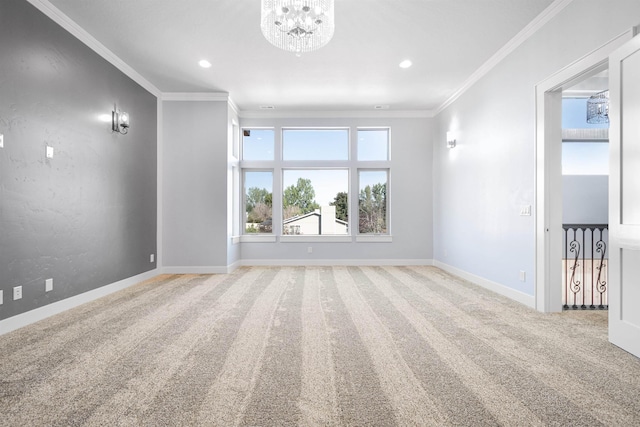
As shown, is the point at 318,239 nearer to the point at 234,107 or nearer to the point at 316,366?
the point at 234,107

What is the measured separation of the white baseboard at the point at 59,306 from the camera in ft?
8.70

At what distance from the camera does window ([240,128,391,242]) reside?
6.22m

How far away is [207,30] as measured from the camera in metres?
3.43

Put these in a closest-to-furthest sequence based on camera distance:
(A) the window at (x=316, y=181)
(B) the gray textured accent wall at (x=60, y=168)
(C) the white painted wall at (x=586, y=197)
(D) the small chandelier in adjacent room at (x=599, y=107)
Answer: (B) the gray textured accent wall at (x=60, y=168) < (D) the small chandelier in adjacent room at (x=599, y=107) < (A) the window at (x=316, y=181) < (C) the white painted wall at (x=586, y=197)

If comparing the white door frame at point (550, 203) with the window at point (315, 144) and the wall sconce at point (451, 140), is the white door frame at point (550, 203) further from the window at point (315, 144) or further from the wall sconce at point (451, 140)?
the window at point (315, 144)

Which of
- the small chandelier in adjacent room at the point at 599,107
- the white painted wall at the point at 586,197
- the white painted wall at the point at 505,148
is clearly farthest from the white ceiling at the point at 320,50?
the white painted wall at the point at 586,197

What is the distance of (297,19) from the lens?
8.67 feet

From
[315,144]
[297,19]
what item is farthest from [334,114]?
[297,19]

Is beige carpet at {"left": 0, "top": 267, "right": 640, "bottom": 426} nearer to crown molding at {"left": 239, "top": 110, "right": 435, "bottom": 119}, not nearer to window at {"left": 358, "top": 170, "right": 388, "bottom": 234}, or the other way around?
window at {"left": 358, "top": 170, "right": 388, "bottom": 234}

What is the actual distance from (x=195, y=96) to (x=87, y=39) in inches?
70.8

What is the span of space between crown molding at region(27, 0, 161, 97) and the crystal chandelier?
2179 mm

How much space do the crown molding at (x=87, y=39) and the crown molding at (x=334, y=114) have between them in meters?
1.88

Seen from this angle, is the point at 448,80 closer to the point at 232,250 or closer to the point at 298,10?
the point at 298,10

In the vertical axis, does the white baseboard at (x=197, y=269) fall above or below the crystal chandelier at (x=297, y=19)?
below
